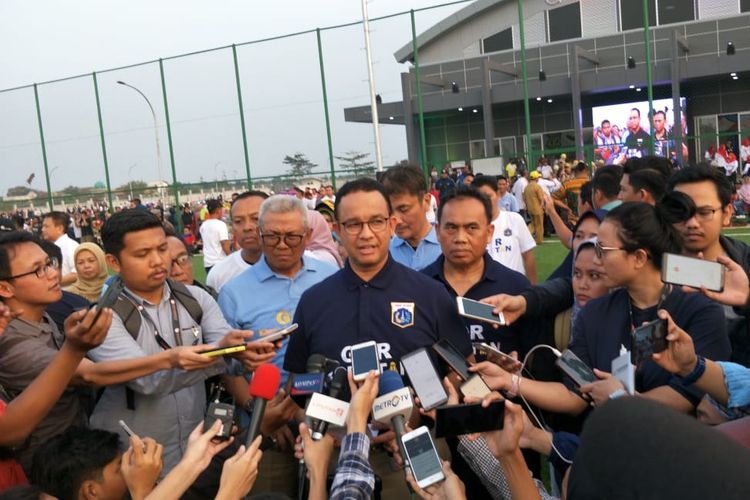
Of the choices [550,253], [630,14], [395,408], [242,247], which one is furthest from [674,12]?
[395,408]

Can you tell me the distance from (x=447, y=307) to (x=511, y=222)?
3.00 metres

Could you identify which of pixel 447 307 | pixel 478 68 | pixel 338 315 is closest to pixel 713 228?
pixel 447 307

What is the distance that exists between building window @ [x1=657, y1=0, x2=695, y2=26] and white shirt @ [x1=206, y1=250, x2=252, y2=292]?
26.3 meters

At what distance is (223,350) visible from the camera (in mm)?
2592

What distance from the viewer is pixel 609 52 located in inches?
1043

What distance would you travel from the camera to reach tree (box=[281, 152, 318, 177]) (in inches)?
750

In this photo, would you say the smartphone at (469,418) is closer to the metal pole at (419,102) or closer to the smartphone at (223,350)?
the smartphone at (223,350)

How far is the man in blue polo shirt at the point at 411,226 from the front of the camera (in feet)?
16.5

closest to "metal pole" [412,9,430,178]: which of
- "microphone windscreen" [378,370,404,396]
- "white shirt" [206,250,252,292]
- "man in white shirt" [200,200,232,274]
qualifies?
"man in white shirt" [200,200,232,274]

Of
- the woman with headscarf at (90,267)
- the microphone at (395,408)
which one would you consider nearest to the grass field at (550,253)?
the woman with headscarf at (90,267)

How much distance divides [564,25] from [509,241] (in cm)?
2560

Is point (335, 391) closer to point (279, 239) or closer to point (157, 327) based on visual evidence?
point (157, 327)

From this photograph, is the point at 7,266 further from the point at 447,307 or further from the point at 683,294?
the point at 683,294

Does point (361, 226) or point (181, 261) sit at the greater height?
point (361, 226)
